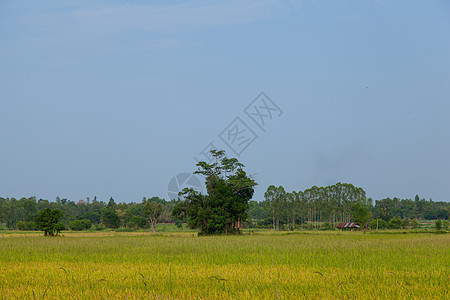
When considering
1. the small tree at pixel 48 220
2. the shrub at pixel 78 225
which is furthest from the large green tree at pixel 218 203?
the shrub at pixel 78 225

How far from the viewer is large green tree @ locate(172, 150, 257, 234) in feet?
159

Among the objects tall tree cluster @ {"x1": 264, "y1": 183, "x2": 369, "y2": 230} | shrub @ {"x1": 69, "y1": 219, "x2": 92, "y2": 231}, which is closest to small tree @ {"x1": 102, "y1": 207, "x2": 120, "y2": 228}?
shrub @ {"x1": 69, "y1": 219, "x2": 92, "y2": 231}

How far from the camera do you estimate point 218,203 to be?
48625 millimetres

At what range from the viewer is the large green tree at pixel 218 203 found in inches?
1903

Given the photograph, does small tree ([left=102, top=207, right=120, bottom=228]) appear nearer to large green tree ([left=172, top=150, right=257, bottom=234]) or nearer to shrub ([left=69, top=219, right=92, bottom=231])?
shrub ([left=69, top=219, right=92, bottom=231])

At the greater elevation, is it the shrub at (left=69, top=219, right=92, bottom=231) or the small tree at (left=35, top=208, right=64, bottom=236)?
the small tree at (left=35, top=208, right=64, bottom=236)

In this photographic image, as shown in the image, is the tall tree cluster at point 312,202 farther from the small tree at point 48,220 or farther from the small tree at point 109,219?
the small tree at point 48,220

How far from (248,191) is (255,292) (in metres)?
42.6

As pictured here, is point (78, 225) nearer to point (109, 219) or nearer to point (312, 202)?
point (109, 219)

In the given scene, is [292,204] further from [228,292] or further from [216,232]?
[228,292]

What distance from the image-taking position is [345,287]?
30.1 feet

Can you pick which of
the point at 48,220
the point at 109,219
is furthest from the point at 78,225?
the point at 48,220

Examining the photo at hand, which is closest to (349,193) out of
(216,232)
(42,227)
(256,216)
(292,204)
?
(292,204)

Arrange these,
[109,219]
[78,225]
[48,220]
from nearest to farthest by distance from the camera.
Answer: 1. [48,220]
2. [78,225]
3. [109,219]
